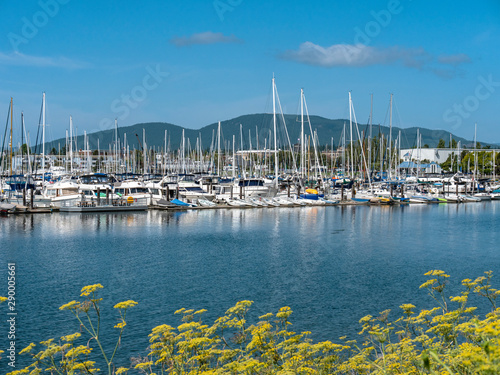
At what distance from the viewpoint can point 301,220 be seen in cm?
6569

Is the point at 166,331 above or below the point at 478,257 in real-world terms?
above

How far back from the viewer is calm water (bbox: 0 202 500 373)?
25297 millimetres

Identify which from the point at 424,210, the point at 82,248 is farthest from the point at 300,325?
the point at 424,210

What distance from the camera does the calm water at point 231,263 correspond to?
2530 cm

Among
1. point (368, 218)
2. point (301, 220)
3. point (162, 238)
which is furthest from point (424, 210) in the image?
point (162, 238)

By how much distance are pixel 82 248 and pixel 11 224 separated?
57.8 feet

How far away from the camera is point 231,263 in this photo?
126 ft

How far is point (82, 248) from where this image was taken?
144ft

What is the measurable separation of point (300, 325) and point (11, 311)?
42.3 feet

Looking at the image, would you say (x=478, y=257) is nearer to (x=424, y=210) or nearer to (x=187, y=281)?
(x=187, y=281)

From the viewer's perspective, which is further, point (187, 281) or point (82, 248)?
point (82, 248)

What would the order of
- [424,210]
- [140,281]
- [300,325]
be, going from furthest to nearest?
1. [424,210]
2. [140,281]
3. [300,325]

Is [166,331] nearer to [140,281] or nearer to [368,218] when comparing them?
[140,281]

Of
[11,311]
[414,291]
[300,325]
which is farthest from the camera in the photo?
[414,291]
